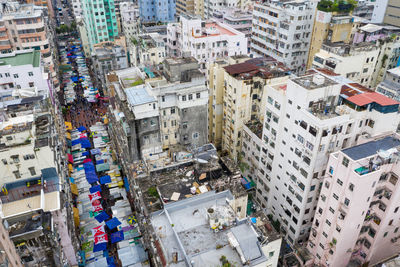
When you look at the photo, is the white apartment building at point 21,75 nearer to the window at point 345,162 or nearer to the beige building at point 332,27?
the window at point 345,162

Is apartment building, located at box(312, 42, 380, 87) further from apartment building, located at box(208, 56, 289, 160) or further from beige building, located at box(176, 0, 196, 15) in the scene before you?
beige building, located at box(176, 0, 196, 15)

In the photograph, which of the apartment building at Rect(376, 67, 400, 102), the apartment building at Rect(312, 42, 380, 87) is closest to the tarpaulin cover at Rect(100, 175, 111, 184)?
the apartment building at Rect(312, 42, 380, 87)

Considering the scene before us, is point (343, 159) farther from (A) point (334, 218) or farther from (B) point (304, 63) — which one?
(B) point (304, 63)

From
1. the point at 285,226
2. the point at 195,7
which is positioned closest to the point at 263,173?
the point at 285,226


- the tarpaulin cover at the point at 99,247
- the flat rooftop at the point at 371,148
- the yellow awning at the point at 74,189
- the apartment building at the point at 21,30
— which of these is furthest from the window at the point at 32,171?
the apartment building at the point at 21,30

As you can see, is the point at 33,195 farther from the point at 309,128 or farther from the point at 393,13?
the point at 393,13
